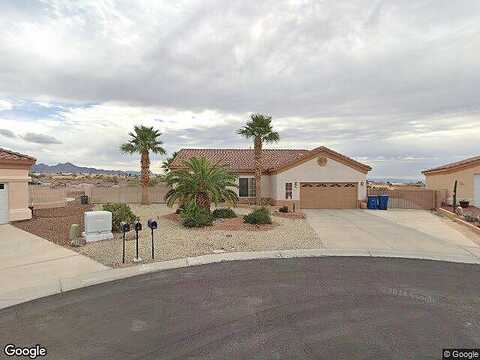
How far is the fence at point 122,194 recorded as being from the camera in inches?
1251

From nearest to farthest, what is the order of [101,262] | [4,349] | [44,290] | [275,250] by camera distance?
[4,349] < [44,290] < [101,262] < [275,250]

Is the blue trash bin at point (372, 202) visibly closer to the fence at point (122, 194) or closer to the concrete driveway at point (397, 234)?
the concrete driveway at point (397, 234)

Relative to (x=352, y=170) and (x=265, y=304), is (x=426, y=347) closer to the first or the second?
(x=265, y=304)

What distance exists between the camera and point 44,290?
7.92 metres

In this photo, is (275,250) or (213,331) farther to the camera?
(275,250)

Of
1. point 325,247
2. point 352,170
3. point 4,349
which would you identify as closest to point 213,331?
point 4,349

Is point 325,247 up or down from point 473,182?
down

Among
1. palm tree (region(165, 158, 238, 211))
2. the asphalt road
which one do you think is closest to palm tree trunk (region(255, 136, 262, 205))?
palm tree (region(165, 158, 238, 211))

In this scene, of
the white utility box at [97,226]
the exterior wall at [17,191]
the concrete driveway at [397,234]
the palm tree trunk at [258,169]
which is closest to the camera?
the concrete driveway at [397,234]

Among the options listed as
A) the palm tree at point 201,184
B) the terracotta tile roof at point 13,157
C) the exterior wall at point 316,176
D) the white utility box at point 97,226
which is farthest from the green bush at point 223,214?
the terracotta tile roof at point 13,157

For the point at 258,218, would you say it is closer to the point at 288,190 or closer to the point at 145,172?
the point at 288,190

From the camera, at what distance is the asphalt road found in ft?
17.3

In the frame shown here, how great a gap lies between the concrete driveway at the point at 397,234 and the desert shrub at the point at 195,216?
5820mm

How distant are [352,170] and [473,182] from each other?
30.0 ft
